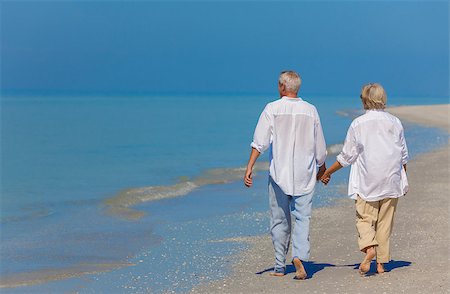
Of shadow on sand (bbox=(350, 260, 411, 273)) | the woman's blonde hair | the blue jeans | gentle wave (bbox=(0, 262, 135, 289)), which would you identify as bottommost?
gentle wave (bbox=(0, 262, 135, 289))

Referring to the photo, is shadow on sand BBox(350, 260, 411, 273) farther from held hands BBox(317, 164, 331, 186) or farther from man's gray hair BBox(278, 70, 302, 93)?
man's gray hair BBox(278, 70, 302, 93)

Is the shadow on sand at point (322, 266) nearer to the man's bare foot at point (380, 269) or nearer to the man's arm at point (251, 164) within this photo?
the man's bare foot at point (380, 269)

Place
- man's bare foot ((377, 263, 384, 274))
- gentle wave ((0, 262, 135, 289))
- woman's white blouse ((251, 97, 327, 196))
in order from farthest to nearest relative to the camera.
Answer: gentle wave ((0, 262, 135, 289)) → man's bare foot ((377, 263, 384, 274)) → woman's white blouse ((251, 97, 327, 196))

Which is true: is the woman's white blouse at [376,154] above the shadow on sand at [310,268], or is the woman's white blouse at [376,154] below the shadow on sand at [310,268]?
above

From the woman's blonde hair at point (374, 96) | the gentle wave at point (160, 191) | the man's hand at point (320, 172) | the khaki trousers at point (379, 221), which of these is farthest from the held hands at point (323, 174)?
the gentle wave at point (160, 191)

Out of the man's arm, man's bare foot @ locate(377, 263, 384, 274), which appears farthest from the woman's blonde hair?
man's bare foot @ locate(377, 263, 384, 274)

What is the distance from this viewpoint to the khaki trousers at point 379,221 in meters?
8.09

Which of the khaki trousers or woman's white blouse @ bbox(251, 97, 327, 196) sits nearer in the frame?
woman's white blouse @ bbox(251, 97, 327, 196)

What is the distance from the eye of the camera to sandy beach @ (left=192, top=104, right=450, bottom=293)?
25.6 feet

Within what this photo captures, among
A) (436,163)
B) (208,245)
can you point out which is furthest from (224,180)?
(208,245)

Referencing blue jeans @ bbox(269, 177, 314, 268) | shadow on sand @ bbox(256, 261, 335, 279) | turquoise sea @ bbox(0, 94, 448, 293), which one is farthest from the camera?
turquoise sea @ bbox(0, 94, 448, 293)

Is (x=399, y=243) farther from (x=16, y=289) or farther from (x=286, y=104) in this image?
(x=16, y=289)

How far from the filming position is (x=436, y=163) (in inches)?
787

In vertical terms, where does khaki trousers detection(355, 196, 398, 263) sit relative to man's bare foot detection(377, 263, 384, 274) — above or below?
above
